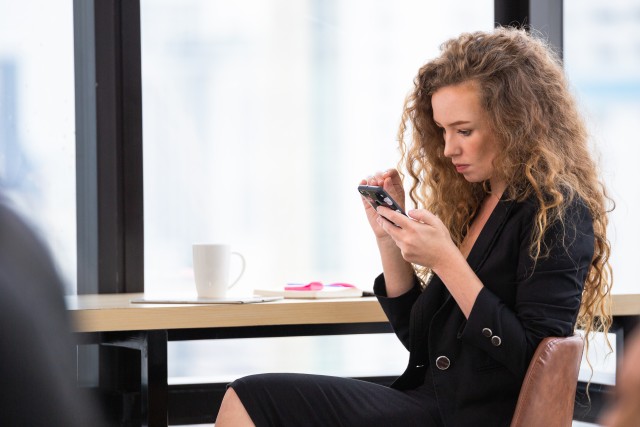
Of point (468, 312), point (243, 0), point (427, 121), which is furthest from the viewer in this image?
point (243, 0)

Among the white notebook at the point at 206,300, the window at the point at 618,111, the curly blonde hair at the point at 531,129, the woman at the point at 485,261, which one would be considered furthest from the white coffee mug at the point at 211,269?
the window at the point at 618,111

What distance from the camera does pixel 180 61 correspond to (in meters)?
2.68

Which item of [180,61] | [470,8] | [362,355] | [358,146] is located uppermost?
[470,8]

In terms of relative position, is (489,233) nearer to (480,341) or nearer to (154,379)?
(480,341)

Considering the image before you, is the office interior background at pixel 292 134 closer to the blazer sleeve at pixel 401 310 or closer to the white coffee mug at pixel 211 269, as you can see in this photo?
the white coffee mug at pixel 211 269

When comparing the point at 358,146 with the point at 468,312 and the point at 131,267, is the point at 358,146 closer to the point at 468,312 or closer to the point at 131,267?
the point at 131,267

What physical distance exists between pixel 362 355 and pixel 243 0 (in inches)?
44.5

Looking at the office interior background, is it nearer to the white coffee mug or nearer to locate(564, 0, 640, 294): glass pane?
locate(564, 0, 640, 294): glass pane

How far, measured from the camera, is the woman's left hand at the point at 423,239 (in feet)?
5.41

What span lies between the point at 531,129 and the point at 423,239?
0.32m

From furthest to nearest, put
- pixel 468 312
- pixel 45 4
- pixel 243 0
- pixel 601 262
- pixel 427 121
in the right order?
pixel 243 0
pixel 45 4
pixel 427 121
pixel 601 262
pixel 468 312

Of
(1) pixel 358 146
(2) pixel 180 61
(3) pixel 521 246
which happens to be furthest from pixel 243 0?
(3) pixel 521 246

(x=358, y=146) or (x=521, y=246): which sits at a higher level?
(x=358, y=146)

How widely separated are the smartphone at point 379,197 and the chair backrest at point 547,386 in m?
0.39
